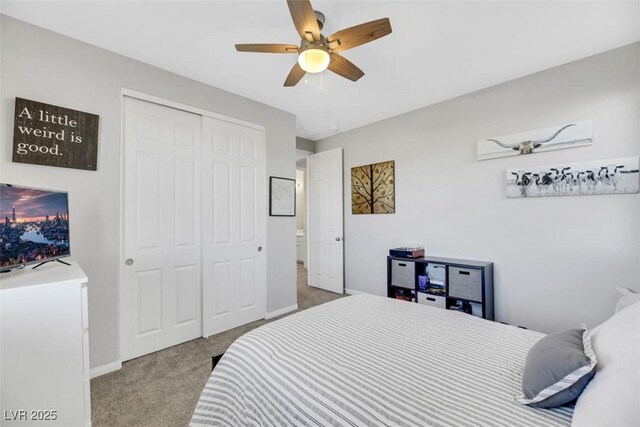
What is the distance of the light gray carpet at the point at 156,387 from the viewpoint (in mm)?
1697

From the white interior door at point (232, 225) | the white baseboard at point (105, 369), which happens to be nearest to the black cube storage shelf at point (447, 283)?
the white interior door at point (232, 225)

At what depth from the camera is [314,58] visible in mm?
1825

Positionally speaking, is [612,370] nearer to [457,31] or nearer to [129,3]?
[457,31]

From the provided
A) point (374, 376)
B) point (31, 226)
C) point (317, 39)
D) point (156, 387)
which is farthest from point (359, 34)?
point (156, 387)

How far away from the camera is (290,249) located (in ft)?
11.8

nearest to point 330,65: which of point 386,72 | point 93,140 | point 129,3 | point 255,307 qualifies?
point 386,72

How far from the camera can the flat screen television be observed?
1.46 meters

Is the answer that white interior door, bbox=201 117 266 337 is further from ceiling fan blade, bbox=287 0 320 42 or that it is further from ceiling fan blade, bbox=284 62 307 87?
ceiling fan blade, bbox=287 0 320 42

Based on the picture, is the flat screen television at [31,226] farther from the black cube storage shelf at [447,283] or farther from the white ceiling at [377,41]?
the black cube storage shelf at [447,283]

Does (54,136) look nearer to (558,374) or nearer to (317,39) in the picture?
(317,39)

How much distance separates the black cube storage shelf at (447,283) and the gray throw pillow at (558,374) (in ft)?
6.12

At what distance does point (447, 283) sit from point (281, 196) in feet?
7.24

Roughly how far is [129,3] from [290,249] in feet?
9.00

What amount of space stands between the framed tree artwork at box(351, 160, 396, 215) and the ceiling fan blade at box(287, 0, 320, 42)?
2.41 metres
